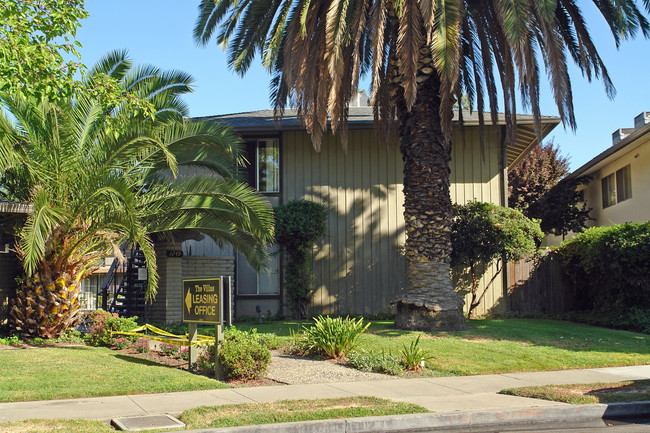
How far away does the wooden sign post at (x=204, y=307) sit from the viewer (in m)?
10.4

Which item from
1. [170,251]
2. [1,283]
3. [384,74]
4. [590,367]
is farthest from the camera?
[170,251]

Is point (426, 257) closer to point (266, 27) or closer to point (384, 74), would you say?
point (384, 74)

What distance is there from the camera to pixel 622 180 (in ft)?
81.0

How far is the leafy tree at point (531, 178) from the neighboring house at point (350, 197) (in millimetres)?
10719

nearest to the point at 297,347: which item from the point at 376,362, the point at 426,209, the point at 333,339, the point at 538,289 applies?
the point at 333,339

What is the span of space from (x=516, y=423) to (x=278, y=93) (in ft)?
39.1

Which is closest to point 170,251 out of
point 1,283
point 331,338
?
point 1,283

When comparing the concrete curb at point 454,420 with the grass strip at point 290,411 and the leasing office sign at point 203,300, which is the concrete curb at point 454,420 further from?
the leasing office sign at point 203,300

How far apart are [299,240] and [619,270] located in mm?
8773

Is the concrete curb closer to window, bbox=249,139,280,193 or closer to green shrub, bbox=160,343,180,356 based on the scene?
green shrub, bbox=160,343,180,356

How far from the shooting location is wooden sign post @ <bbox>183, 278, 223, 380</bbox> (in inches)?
409

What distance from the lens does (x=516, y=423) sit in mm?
7734

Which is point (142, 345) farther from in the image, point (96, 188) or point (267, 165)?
point (267, 165)

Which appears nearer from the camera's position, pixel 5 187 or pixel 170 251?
pixel 5 187
